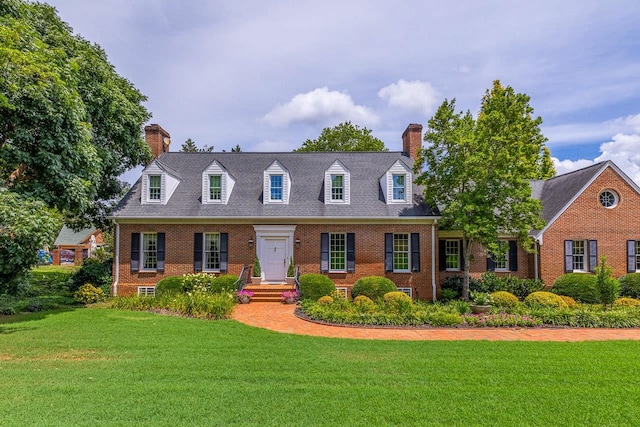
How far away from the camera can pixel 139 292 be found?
16500 mm

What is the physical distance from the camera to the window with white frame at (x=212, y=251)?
16812 millimetres

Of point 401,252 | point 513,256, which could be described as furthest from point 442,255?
point 513,256

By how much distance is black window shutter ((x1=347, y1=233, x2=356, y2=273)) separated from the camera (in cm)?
1661

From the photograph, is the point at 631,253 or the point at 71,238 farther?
the point at 71,238

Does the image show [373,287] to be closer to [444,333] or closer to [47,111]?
[444,333]

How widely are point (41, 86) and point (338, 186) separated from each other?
11.5 m

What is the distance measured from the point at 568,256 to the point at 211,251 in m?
16.2

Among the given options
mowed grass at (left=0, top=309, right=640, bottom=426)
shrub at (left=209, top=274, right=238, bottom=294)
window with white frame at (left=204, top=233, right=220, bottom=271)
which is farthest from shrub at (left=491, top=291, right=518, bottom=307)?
window with white frame at (left=204, top=233, right=220, bottom=271)

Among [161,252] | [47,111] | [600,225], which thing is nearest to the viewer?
[47,111]

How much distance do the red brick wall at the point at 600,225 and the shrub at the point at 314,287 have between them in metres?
9.73

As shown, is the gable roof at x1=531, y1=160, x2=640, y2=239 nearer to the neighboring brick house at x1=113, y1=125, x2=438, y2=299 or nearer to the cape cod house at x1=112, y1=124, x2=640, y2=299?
the cape cod house at x1=112, y1=124, x2=640, y2=299

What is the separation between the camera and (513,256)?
679 inches

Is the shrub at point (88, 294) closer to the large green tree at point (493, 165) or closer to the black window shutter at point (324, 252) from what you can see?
the black window shutter at point (324, 252)

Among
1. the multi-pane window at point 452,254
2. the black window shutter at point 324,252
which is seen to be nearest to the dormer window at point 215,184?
the black window shutter at point 324,252
